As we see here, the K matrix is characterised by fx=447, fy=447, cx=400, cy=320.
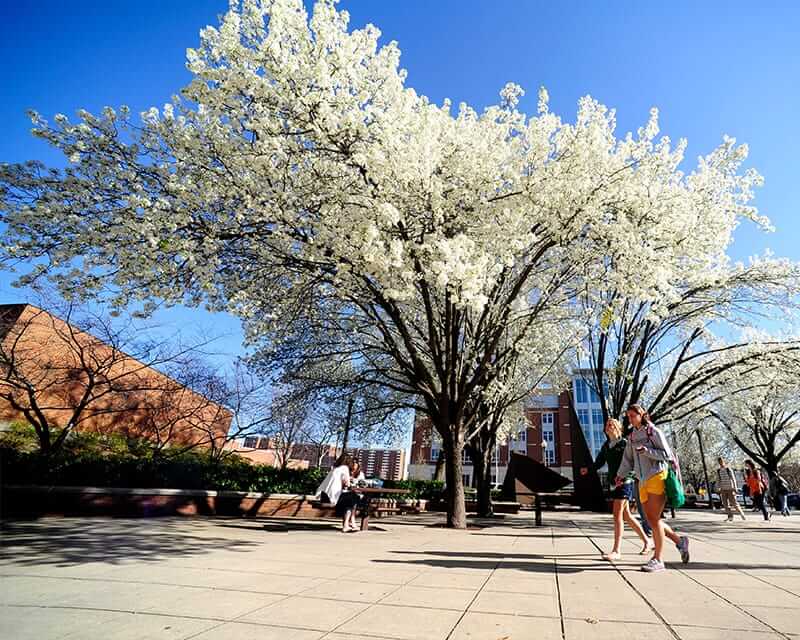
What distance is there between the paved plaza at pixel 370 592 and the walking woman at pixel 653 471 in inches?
14.4

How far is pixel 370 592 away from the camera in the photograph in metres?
3.82

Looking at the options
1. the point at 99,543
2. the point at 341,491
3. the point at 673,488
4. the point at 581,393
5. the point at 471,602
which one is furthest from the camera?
the point at 581,393

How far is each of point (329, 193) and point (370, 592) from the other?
6.62m

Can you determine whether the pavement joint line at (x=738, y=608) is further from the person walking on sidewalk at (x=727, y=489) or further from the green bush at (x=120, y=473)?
the person walking on sidewalk at (x=727, y=489)

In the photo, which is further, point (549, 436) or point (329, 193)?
point (549, 436)

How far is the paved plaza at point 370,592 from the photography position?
110 inches

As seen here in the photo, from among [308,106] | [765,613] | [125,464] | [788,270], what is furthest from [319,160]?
[788,270]

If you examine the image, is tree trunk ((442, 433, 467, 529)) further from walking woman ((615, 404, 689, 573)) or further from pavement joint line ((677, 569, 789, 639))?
pavement joint line ((677, 569, 789, 639))

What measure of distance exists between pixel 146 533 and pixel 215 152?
653 centimetres

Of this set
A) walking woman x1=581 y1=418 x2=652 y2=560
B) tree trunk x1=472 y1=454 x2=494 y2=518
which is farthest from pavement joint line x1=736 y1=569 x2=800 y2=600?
tree trunk x1=472 y1=454 x2=494 y2=518

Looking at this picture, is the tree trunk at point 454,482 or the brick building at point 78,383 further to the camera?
the brick building at point 78,383

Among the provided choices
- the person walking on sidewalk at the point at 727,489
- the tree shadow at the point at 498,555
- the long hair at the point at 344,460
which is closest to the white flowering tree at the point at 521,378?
the long hair at the point at 344,460

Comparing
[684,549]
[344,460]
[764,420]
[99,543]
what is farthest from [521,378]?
[764,420]

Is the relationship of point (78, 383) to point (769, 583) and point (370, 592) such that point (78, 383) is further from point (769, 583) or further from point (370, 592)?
point (769, 583)
